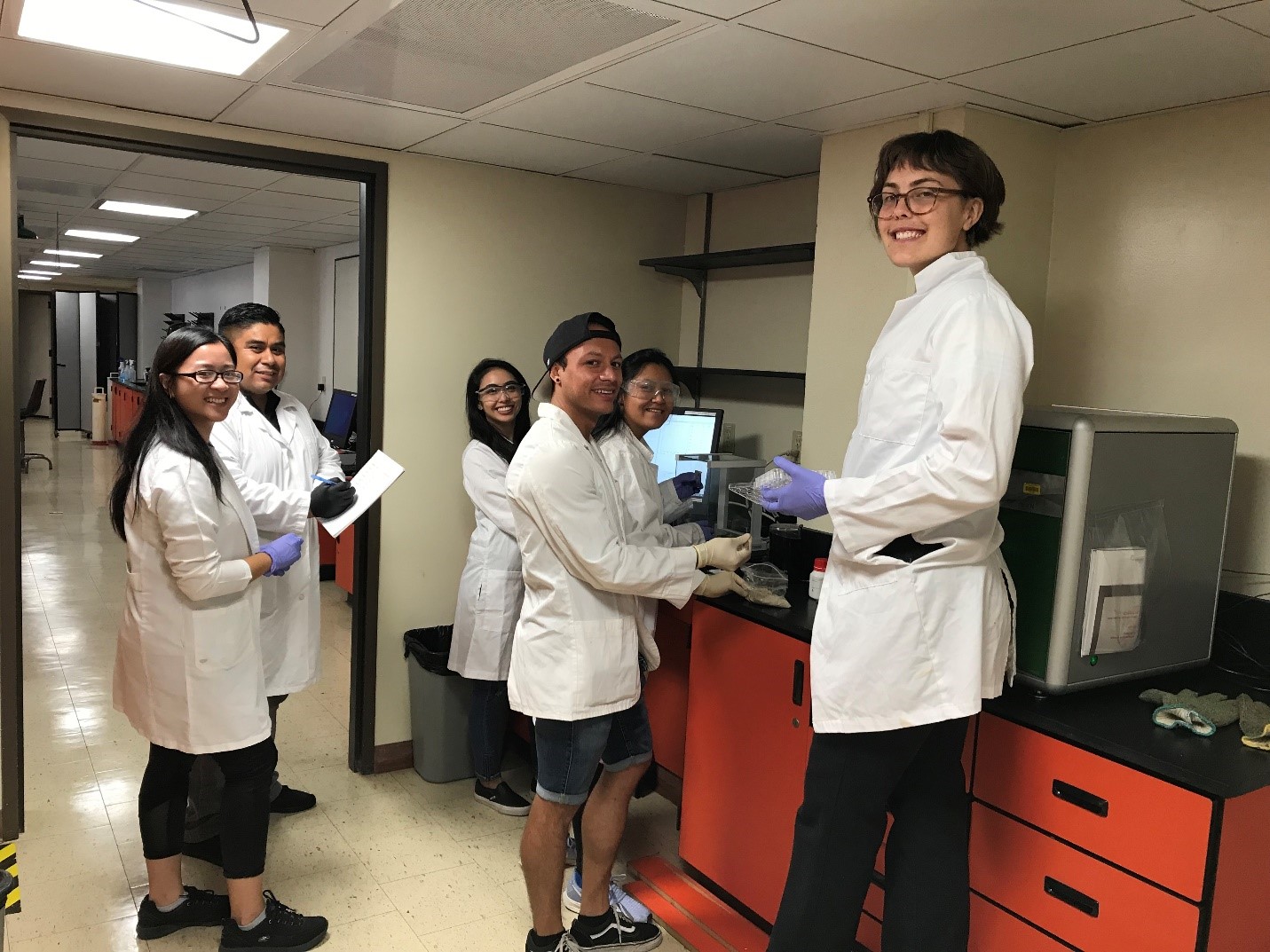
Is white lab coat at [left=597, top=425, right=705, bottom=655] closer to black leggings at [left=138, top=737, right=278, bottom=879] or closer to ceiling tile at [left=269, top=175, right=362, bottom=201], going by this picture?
black leggings at [left=138, top=737, right=278, bottom=879]

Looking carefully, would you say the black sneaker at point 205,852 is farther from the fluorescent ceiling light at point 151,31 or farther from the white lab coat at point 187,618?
the fluorescent ceiling light at point 151,31

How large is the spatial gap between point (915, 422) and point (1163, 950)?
98cm

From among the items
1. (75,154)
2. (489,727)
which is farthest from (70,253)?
(489,727)

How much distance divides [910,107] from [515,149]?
51.9 inches

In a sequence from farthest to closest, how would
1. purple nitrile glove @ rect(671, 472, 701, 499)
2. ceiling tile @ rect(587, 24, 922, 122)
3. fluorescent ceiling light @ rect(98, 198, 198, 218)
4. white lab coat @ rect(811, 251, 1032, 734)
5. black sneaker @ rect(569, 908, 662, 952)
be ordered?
fluorescent ceiling light @ rect(98, 198, 198, 218), purple nitrile glove @ rect(671, 472, 701, 499), black sneaker @ rect(569, 908, 662, 952), ceiling tile @ rect(587, 24, 922, 122), white lab coat @ rect(811, 251, 1032, 734)

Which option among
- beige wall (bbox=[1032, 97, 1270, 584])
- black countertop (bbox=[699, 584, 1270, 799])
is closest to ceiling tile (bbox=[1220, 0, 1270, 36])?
beige wall (bbox=[1032, 97, 1270, 584])

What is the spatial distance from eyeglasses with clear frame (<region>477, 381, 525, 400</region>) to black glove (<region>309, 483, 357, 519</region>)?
2.31 feet

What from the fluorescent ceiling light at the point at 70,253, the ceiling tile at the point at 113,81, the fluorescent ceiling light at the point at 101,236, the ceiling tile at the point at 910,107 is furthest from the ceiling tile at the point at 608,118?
the fluorescent ceiling light at the point at 70,253

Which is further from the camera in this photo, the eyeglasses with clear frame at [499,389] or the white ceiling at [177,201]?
the white ceiling at [177,201]

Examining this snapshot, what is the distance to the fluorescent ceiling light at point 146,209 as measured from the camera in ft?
17.8

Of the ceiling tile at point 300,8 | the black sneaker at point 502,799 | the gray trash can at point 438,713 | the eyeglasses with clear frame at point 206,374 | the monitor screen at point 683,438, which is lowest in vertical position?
the black sneaker at point 502,799

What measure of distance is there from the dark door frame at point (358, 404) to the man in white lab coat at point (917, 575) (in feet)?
6.32

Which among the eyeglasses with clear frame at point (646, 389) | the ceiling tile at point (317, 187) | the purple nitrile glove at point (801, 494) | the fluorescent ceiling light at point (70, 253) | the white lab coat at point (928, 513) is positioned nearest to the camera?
the white lab coat at point (928, 513)

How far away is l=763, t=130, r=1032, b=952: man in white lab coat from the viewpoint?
5.16ft
